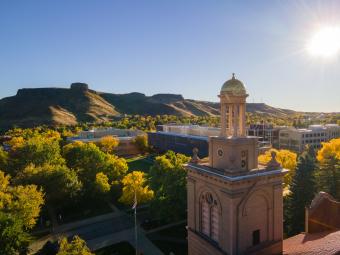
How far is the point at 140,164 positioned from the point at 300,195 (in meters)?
51.8

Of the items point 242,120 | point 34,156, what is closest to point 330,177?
point 242,120

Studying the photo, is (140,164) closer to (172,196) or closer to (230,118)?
(172,196)

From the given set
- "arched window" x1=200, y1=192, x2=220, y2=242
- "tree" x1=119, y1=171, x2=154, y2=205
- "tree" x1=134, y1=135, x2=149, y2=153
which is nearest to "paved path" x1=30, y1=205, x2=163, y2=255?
"tree" x1=119, y1=171, x2=154, y2=205

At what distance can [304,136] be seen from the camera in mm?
93688

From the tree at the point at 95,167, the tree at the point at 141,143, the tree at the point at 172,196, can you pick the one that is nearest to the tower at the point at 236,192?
the tree at the point at 172,196

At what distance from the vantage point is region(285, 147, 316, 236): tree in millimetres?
33206

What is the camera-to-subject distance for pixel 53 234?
36938mm

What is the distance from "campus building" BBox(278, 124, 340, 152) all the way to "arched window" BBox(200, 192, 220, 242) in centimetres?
8392

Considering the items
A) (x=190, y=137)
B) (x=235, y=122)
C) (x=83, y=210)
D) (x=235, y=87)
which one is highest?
(x=235, y=87)

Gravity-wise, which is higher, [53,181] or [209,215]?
[209,215]

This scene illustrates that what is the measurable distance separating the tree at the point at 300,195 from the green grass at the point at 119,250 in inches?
723

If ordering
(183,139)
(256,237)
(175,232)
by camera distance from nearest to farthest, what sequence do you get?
(256,237) < (175,232) < (183,139)

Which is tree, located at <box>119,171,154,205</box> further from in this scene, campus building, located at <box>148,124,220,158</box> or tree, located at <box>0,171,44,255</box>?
campus building, located at <box>148,124,220,158</box>

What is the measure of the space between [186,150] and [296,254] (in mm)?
67296
